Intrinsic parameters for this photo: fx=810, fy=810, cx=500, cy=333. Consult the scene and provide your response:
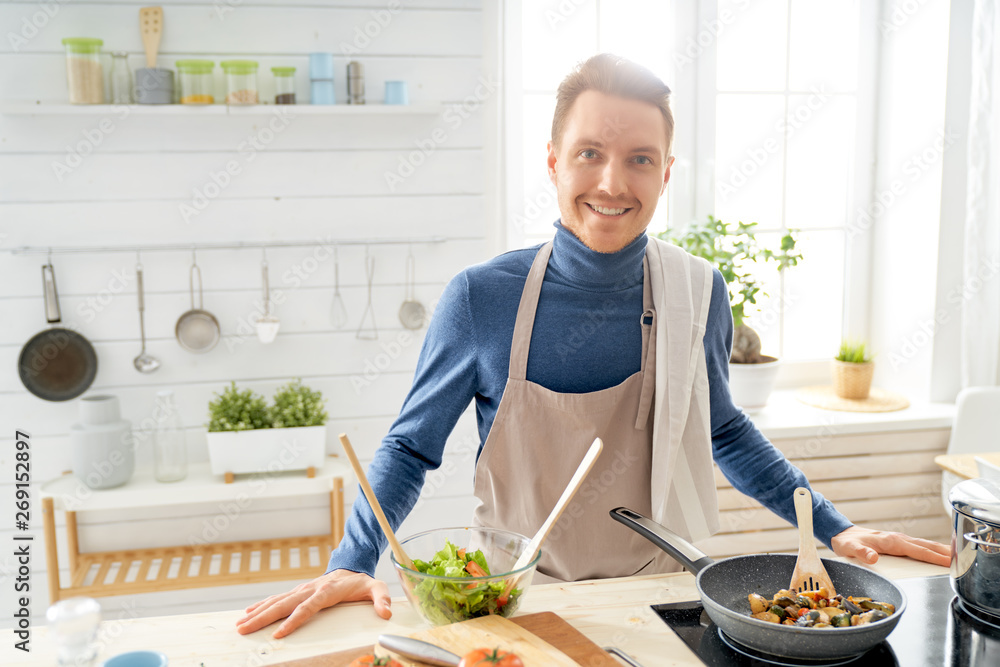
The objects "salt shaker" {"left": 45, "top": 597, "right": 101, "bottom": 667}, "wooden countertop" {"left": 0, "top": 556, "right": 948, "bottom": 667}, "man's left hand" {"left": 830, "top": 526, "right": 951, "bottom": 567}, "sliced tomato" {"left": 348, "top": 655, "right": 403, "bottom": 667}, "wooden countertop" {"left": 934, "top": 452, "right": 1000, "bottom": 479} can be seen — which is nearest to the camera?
"salt shaker" {"left": 45, "top": 597, "right": 101, "bottom": 667}

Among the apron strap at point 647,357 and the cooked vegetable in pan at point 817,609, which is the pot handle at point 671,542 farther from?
the apron strap at point 647,357

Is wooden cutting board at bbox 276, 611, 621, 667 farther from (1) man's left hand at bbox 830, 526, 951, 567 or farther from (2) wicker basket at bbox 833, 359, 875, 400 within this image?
(2) wicker basket at bbox 833, 359, 875, 400

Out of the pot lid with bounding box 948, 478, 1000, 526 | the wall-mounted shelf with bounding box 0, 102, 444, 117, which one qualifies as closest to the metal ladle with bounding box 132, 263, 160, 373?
the wall-mounted shelf with bounding box 0, 102, 444, 117

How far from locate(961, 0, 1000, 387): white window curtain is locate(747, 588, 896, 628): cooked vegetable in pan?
1.96m

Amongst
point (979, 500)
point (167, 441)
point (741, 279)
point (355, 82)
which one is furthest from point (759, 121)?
point (167, 441)

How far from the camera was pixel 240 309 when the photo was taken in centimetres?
238

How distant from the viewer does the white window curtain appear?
2.45 metres

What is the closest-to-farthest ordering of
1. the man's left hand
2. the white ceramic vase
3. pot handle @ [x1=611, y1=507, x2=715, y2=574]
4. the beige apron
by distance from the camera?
pot handle @ [x1=611, y1=507, x2=715, y2=574] → the man's left hand → the beige apron → the white ceramic vase

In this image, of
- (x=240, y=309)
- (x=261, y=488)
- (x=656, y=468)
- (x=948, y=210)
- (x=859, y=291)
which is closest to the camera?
(x=656, y=468)

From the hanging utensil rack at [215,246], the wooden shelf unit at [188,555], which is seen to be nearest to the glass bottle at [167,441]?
the wooden shelf unit at [188,555]

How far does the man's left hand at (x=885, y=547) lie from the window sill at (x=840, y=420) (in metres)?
1.16

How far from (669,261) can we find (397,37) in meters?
1.34

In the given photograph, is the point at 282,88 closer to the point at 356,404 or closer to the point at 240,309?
the point at 240,309

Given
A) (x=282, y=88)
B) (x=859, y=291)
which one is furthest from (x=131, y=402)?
(x=859, y=291)
